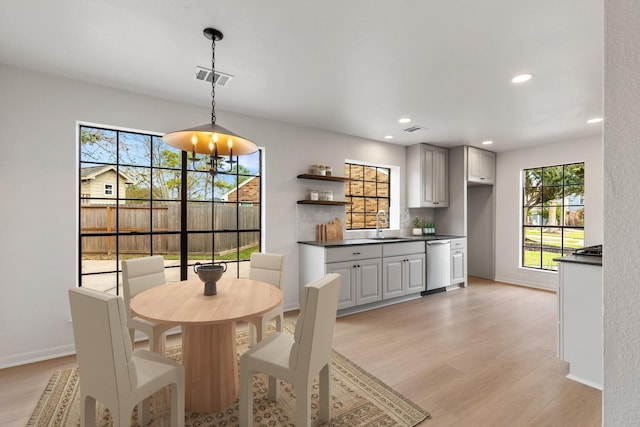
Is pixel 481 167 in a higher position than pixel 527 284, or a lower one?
higher

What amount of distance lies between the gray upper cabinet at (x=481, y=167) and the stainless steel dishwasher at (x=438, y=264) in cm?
132

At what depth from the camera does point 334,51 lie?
7.71ft

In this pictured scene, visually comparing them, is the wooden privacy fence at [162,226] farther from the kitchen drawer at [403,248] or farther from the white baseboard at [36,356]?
the kitchen drawer at [403,248]

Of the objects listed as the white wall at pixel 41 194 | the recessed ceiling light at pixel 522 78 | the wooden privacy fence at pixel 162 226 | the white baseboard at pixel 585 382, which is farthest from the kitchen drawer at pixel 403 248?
the white wall at pixel 41 194

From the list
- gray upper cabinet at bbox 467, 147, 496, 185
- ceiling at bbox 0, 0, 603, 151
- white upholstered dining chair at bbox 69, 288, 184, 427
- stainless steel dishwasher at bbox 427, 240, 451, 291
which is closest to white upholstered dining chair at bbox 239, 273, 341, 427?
white upholstered dining chair at bbox 69, 288, 184, 427

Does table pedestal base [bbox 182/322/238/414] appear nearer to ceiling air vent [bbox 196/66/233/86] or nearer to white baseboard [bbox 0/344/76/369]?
white baseboard [bbox 0/344/76/369]

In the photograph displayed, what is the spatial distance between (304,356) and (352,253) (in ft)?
7.80

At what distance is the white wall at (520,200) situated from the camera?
464 cm

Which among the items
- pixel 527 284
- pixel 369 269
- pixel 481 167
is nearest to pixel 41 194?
pixel 369 269

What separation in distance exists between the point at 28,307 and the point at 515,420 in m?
3.84

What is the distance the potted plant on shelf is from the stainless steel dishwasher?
→ 50 centimetres

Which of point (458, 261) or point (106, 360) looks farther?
point (458, 261)

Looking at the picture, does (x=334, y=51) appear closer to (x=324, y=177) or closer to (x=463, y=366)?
(x=324, y=177)

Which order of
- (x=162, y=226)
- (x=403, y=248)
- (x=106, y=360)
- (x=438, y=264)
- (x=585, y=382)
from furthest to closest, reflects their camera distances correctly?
(x=438, y=264) → (x=403, y=248) → (x=162, y=226) → (x=585, y=382) → (x=106, y=360)
